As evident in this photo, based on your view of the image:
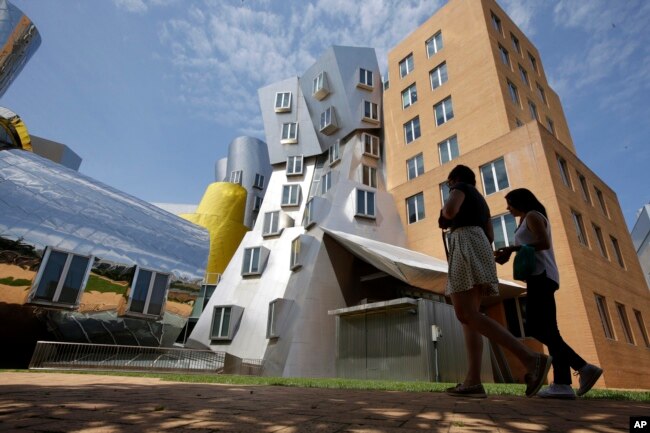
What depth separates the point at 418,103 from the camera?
25.6m

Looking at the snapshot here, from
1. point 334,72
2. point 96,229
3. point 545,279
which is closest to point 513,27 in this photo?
point 334,72

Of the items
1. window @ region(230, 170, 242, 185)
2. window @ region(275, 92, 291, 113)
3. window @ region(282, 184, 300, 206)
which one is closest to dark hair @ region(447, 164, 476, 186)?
window @ region(282, 184, 300, 206)

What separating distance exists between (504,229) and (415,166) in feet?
30.4

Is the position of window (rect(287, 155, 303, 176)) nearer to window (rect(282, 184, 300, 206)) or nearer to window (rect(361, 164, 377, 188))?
window (rect(282, 184, 300, 206))

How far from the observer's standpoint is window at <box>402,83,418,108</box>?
2636cm

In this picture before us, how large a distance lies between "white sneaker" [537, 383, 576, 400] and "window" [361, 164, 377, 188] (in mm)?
22682

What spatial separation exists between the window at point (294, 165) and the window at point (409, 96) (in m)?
9.77

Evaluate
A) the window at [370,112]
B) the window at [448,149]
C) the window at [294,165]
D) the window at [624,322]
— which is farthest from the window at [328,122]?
the window at [624,322]

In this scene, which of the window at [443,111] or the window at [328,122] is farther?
the window at [328,122]

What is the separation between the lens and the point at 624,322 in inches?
621

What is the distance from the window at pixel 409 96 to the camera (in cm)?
2636

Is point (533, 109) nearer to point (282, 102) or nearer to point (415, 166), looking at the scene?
point (415, 166)

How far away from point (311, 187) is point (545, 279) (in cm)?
2581

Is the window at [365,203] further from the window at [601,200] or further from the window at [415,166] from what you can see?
the window at [601,200]
